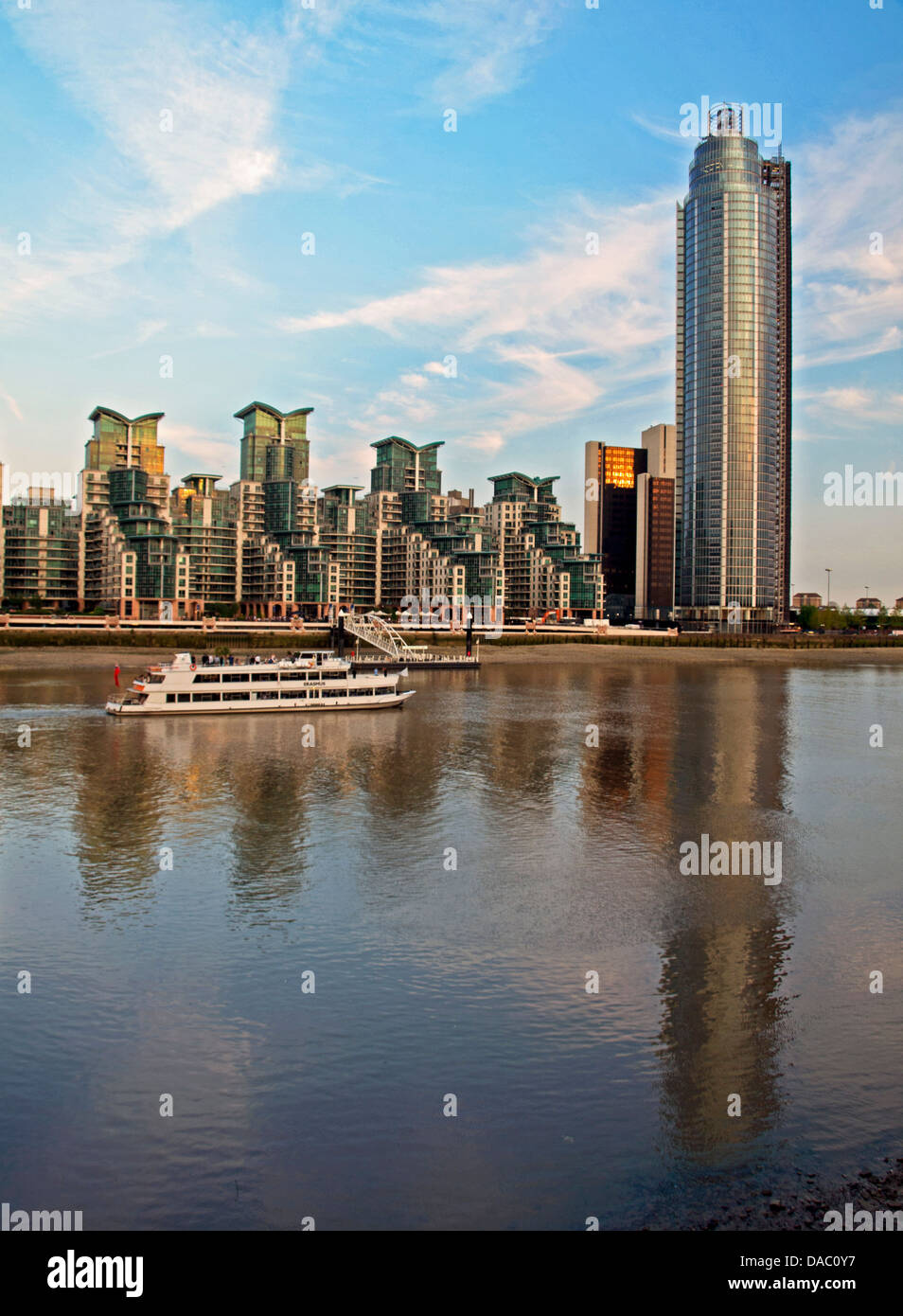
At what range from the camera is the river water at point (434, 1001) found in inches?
555

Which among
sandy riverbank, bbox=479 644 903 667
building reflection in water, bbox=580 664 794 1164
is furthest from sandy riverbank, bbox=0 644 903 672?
building reflection in water, bbox=580 664 794 1164

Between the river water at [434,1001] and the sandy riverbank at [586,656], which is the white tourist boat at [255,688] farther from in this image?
the sandy riverbank at [586,656]

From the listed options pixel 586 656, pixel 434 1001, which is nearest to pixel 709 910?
pixel 434 1001

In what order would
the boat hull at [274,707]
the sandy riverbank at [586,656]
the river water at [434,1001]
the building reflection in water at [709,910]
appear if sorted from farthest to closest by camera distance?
the sandy riverbank at [586,656], the boat hull at [274,707], the building reflection in water at [709,910], the river water at [434,1001]

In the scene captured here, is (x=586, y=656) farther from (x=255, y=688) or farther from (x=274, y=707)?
(x=255, y=688)

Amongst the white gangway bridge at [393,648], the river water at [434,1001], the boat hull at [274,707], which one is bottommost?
the river water at [434,1001]

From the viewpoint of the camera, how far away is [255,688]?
243 feet

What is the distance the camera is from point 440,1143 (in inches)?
581

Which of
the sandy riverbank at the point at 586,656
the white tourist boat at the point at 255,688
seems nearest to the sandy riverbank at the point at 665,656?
the sandy riverbank at the point at 586,656

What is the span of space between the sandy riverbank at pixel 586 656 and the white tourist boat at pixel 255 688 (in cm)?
4610

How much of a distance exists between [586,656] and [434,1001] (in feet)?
482

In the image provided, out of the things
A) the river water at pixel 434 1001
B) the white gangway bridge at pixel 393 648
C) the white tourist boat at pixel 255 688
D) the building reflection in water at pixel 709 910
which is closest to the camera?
the river water at pixel 434 1001
